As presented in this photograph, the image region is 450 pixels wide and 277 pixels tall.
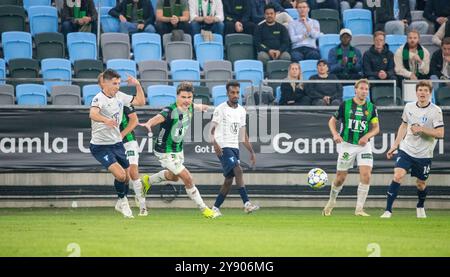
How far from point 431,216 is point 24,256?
1006 centimetres

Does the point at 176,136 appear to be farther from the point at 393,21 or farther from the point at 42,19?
the point at 393,21

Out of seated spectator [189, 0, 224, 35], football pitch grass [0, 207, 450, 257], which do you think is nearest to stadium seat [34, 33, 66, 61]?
seated spectator [189, 0, 224, 35]

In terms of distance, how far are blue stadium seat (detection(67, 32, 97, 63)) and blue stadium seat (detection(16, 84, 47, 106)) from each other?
6.41 feet

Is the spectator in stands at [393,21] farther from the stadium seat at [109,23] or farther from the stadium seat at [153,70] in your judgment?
the stadium seat at [109,23]

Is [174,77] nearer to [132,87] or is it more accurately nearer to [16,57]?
[132,87]

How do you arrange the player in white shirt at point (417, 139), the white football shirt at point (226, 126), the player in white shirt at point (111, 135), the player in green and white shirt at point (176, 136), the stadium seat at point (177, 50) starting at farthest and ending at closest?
the stadium seat at point (177, 50), the white football shirt at point (226, 126), the player in white shirt at point (417, 139), the player in green and white shirt at point (176, 136), the player in white shirt at point (111, 135)

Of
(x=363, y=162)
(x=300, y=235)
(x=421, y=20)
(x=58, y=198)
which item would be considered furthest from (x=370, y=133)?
(x=421, y=20)

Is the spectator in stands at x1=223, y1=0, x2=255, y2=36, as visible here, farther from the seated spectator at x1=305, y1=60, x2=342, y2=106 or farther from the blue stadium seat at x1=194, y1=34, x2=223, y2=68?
the seated spectator at x1=305, y1=60, x2=342, y2=106

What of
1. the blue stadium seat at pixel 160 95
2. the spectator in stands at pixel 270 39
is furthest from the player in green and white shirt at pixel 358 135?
the spectator in stands at pixel 270 39

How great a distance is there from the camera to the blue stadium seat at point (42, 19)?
2644 cm

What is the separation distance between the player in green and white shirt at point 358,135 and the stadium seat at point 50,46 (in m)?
7.38

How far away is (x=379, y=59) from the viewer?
25578 mm

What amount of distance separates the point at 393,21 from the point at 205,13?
185 inches

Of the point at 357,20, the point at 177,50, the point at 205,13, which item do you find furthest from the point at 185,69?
the point at 357,20
